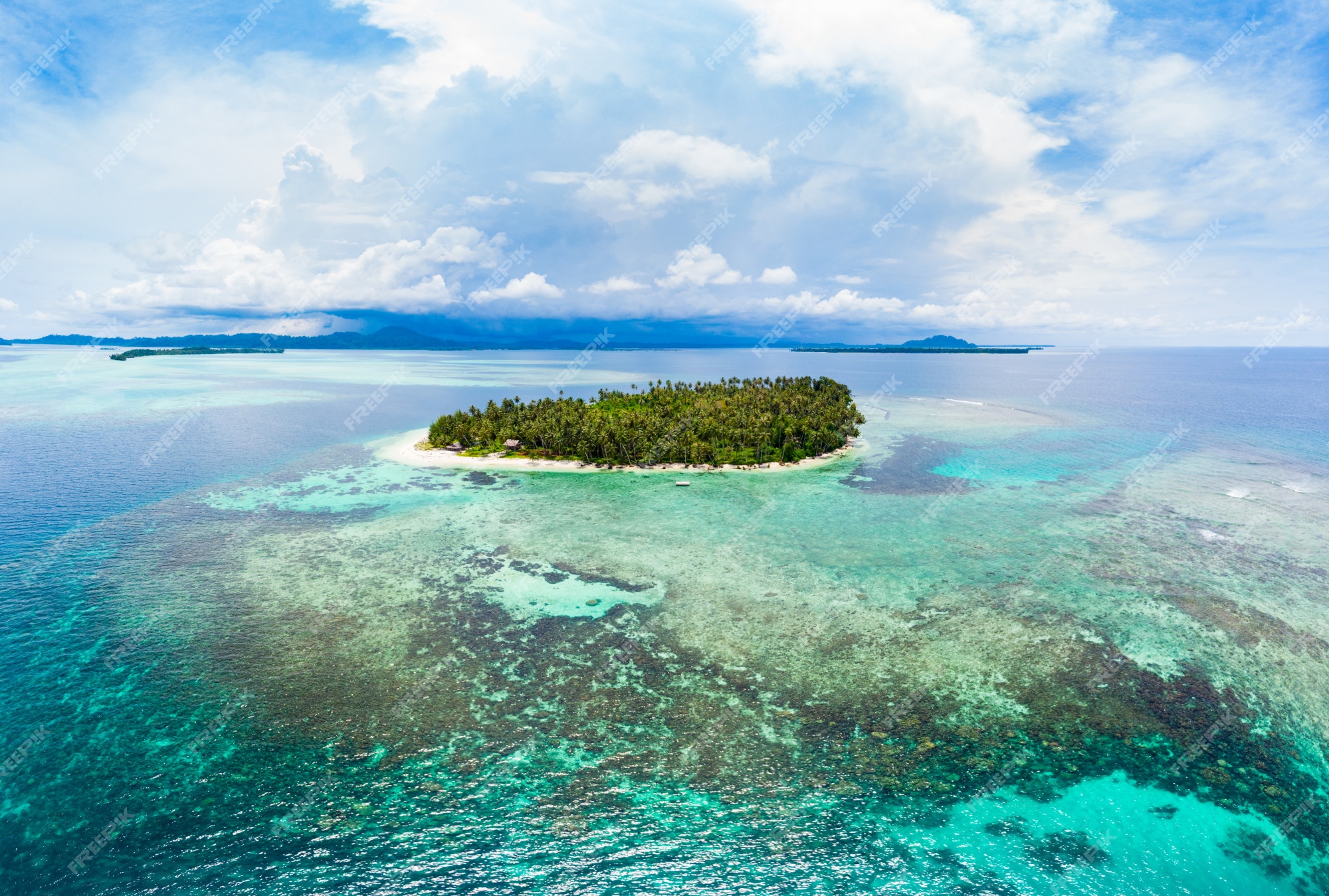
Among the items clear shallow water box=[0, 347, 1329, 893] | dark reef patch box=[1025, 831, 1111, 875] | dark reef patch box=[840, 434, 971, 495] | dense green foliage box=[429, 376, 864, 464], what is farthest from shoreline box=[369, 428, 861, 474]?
dark reef patch box=[1025, 831, 1111, 875]

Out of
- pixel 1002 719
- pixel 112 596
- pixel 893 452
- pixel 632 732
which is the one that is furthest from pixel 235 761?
pixel 893 452

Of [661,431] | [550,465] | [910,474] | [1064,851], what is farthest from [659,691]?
[910,474]

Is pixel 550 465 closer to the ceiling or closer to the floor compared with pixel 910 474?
closer to the ceiling

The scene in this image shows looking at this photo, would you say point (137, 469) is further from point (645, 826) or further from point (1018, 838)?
point (1018, 838)

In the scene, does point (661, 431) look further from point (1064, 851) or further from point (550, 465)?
point (1064, 851)

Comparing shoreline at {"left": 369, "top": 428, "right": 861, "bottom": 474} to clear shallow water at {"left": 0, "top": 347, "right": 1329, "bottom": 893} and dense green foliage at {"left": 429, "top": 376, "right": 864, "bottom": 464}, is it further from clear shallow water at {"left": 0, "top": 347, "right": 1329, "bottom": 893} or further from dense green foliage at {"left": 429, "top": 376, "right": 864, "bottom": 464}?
clear shallow water at {"left": 0, "top": 347, "right": 1329, "bottom": 893}
